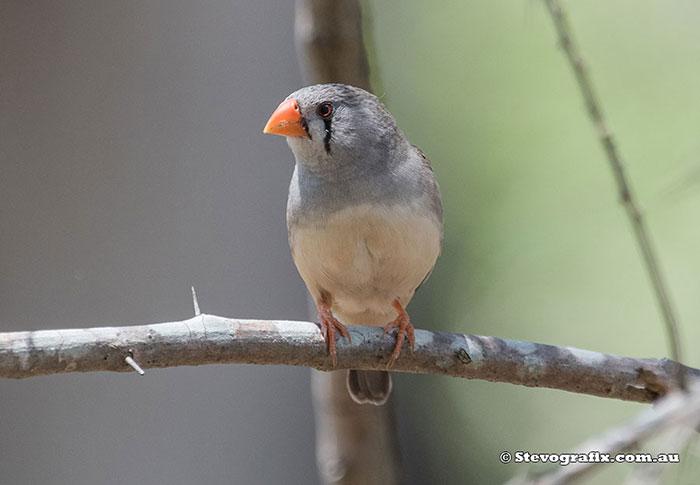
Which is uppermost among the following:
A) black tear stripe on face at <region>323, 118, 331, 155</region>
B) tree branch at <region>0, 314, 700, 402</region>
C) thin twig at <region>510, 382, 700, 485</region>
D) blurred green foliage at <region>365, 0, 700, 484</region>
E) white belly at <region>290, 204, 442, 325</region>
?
blurred green foliage at <region>365, 0, 700, 484</region>

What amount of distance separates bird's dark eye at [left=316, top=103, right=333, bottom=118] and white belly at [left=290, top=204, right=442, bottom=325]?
1.56 feet

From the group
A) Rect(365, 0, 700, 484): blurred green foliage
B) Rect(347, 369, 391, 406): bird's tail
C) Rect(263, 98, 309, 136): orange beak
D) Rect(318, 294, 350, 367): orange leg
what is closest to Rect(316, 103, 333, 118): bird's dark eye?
Rect(263, 98, 309, 136): orange beak

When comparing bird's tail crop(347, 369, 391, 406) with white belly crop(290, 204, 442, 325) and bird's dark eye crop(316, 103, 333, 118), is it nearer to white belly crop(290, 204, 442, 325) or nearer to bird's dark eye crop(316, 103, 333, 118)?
white belly crop(290, 204, 442, 325)

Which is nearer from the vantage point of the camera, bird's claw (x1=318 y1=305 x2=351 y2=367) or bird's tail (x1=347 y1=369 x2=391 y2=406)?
bird's claw (x1=318 y1=305 x2=351 y2=367)

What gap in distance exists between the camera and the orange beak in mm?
3199

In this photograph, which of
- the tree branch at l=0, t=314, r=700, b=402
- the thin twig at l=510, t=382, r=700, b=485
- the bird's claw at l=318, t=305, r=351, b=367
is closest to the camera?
the thin twig at l=510, t=382, r=700, b=485

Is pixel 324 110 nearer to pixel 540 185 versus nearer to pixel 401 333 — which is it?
pixel 401 333

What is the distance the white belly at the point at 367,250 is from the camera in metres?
3.11

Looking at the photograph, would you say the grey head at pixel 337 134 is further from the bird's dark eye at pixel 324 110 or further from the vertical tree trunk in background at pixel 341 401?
the vertical tree trunk in background at pixel 341 401

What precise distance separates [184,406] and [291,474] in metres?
0.62

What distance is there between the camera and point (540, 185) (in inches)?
234

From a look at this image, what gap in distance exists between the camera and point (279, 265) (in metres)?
3.71

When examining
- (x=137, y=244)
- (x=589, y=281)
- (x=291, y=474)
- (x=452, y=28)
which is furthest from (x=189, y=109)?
(x=589, y=281)

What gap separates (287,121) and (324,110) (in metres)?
0.20
